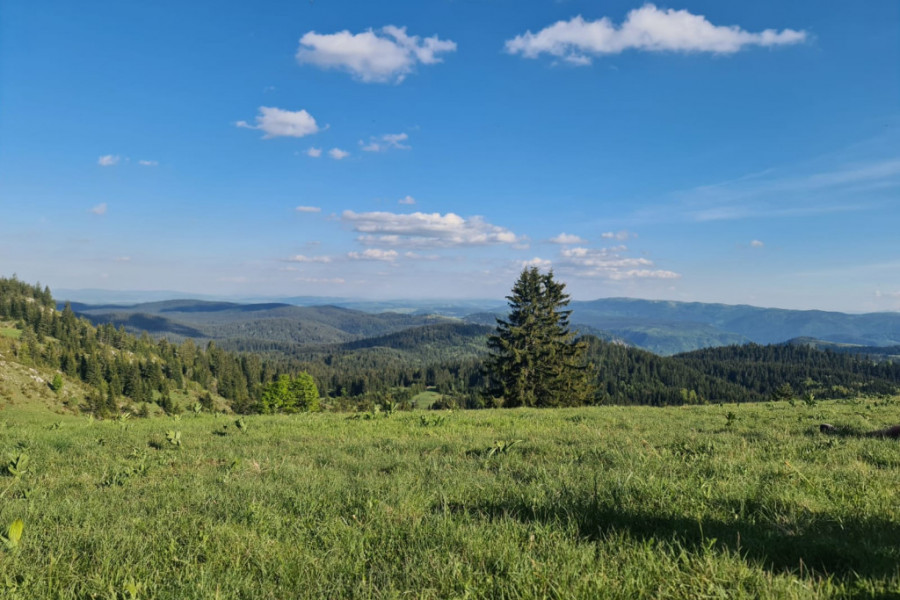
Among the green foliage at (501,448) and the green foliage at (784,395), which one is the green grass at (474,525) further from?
the green foliage at (784,395)

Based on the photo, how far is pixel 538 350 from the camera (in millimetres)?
46781

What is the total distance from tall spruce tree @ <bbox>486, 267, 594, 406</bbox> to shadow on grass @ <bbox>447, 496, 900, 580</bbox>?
136 feet

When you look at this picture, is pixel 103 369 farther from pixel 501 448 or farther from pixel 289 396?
pixel 501 448

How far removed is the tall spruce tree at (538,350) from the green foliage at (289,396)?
5763 cm

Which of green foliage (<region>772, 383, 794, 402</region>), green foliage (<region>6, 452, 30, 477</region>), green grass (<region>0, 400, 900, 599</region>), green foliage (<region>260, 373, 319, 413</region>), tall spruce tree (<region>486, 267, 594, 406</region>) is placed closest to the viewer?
green grass (<region>0, 400, 900, 599</region>)

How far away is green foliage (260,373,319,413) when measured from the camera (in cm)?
9164

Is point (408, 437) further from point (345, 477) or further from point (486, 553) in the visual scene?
point (486, 553)

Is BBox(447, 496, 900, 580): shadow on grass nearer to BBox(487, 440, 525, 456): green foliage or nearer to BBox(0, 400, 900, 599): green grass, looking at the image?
BBox(0, 400, 900, 599): green grass

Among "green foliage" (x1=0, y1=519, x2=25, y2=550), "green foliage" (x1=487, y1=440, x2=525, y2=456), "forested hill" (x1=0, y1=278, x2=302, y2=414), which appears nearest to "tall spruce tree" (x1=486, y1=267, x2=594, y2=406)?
"green foliage" (x1=487, y1=440, x2=525, y2=456)

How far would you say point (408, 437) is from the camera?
11594 millimetres

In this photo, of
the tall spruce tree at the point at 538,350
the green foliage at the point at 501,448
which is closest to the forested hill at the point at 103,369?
the tall spruce tree at the point at 538,350

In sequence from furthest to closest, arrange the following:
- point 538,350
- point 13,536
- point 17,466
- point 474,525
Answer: point 538,350 < point 17,466 < point 474,525 < point 13,536

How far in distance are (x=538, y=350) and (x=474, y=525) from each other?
4384 centimetres

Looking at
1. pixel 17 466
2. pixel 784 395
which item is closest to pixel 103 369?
pixel 17 466
